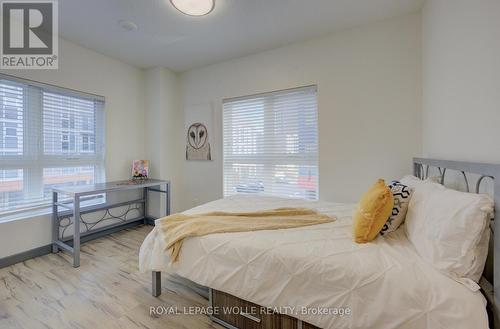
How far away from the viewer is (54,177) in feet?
8.85

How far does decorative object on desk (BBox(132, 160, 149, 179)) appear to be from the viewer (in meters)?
3.40

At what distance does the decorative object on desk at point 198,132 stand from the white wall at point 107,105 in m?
0.76

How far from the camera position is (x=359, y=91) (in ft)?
8.09

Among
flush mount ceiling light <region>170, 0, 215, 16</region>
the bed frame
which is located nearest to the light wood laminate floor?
the bed frame

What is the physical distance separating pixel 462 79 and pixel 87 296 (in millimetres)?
3121

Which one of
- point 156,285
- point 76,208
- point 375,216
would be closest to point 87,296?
point 156,285

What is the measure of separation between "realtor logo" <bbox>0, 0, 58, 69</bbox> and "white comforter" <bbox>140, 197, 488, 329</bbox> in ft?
8.26

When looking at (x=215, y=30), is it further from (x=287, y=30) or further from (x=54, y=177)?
(x=54, y=177)

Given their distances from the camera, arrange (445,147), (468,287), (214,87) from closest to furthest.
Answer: (468,287) < (445,147) < (214,87)

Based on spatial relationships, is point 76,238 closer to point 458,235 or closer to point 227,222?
point 227,222

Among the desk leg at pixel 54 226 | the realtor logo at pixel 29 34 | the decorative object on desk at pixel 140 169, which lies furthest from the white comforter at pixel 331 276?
the realtor logo at pixel 29 34

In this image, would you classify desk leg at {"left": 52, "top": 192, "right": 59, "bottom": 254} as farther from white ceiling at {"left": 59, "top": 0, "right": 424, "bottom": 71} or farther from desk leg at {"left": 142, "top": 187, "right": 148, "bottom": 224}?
white ceiling at {"left": 59, "top": 0, "right": 424, "bottom": 71}

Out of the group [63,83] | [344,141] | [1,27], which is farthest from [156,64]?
[344,141]

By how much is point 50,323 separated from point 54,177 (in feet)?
6.05
